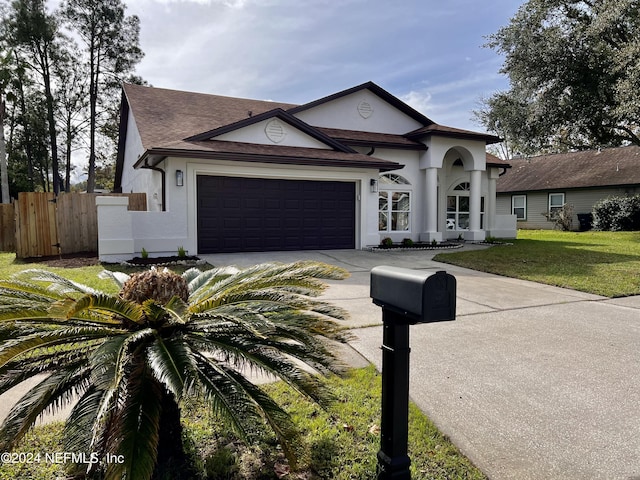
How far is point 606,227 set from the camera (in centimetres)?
2312

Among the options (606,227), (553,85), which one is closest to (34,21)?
(553,85)

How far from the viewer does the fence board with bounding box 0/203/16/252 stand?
1490cm

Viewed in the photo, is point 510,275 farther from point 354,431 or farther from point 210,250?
point 210,250

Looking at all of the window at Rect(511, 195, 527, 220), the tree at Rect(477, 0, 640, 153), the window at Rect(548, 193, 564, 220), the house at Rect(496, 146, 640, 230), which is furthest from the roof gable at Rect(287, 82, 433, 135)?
the window at Rect(511, 195, 527, 220)

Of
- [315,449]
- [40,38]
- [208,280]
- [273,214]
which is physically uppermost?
[40,38]

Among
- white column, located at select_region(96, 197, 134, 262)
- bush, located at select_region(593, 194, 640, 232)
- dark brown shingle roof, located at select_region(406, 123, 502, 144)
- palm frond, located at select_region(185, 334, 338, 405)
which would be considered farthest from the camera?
bush, located at select_region(593, 194, 640, 232)

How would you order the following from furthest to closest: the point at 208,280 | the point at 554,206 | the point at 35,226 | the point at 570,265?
the point at 554,206 → the point at 35,226 → the point at 570,265 → the point at 208,280

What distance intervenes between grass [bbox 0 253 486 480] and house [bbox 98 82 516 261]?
29.4ft

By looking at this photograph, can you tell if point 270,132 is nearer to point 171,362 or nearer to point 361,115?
point 361,115

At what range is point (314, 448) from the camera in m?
2.51

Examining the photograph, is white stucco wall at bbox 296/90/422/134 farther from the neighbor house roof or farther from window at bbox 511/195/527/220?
window at bbox 511/195/527/220

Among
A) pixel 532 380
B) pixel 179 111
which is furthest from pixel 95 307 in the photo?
pixel 179 111

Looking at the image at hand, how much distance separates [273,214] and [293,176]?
1.39 metres

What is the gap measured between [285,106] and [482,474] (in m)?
18.3
